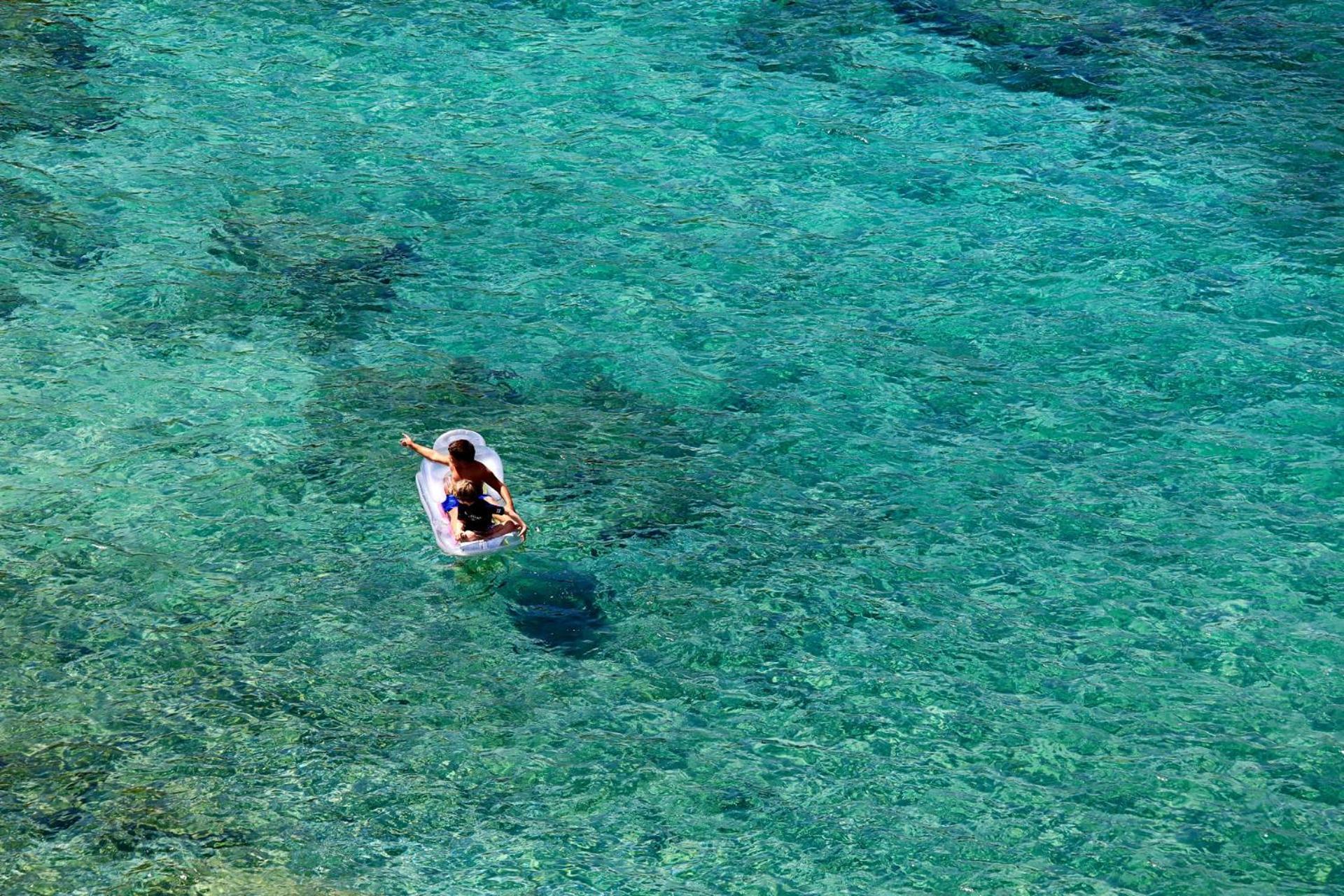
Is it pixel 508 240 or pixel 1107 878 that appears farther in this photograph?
pixel 508 240

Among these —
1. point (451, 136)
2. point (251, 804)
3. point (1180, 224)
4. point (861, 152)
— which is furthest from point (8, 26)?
point (1180, 224)

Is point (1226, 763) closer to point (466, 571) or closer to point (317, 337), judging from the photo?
point (466, 571)

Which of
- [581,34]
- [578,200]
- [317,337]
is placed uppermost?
[581,34]

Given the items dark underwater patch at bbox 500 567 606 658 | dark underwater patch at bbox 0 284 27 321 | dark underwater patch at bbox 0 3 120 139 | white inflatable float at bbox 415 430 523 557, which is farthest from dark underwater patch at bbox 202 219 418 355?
dark underwater patch at bbox 500 567 606 658

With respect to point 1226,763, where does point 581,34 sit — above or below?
above

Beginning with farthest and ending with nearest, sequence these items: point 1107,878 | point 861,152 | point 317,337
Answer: point 861,152 < point 317,337 < point 1107,878

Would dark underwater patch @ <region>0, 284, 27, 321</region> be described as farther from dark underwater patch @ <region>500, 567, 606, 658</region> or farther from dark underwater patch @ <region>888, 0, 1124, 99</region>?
dark underwater patch @ <region>888, 0, 1124, 99</region>

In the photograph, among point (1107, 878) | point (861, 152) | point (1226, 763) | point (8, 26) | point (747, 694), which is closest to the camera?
point (1107, 878)

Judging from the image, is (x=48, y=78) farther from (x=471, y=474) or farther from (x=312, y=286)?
(x=471, y=474)
